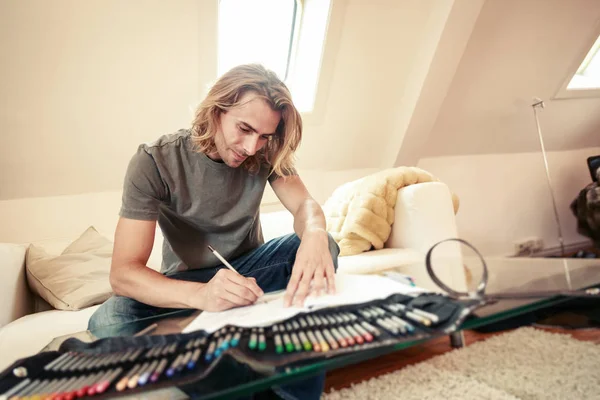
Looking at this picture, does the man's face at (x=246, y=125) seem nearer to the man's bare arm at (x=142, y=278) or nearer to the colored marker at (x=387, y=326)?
the man's bare arm at (x=142, y=278)

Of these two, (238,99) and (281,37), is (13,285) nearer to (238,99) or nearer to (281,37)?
(238,99)

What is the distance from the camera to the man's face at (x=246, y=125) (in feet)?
3.69

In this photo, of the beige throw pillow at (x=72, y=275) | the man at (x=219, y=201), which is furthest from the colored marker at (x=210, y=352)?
the beige throw pillow at (x=72, y=275)

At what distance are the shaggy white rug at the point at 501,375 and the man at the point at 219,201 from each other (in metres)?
0.45

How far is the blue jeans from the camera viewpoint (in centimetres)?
99

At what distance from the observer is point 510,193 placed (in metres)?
3.30

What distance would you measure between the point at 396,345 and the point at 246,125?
772mm

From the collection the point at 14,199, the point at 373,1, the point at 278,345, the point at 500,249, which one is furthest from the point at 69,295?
the point at 500,249

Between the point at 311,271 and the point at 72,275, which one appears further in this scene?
the point at 72,275

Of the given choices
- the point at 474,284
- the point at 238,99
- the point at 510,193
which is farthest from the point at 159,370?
the point at 510,193

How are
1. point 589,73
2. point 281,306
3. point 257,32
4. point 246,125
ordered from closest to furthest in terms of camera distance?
point 281,306, point 246,125, point 257,32, point 589,73

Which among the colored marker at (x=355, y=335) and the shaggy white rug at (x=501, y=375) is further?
the shaggy white rug at (x=501, y=375)

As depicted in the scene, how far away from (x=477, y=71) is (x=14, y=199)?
276cm

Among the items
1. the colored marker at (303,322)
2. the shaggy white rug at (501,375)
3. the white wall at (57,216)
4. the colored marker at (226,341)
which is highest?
the white wall at (57,216)
